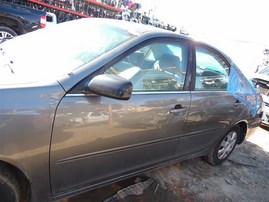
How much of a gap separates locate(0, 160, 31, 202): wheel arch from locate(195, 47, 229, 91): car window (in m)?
1.80

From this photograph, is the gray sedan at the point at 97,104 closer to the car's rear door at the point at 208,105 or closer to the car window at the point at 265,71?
the car's rear door at the point at 208,105

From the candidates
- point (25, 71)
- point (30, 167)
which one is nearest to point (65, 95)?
point (25, 71)

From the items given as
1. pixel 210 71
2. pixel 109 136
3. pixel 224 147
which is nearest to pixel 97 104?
pixel 109 136

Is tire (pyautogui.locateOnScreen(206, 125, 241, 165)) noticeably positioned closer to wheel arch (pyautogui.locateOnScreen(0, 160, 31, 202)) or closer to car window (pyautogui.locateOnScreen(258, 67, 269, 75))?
wheel arch (pyautogui.locateOnScreen(0, 160, 31, 202))

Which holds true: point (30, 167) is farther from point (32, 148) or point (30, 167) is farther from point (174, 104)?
point (174, 104)

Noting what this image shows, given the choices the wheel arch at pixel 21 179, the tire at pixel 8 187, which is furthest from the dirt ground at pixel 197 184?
the tire at pixel 8 187

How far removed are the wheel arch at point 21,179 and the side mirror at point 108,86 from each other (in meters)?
0.69

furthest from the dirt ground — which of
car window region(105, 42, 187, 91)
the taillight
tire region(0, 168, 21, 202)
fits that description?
the taillight

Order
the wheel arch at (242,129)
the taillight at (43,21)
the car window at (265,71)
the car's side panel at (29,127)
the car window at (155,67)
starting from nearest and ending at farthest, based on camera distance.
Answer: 1. the car's side panel at (29,127)
2. the car window at (155,67)
3. the wheel arch at (242,129)
4. the taillight at (43,21)
5. the car window at (265,71)

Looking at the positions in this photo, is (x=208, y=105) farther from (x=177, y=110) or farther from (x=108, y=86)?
(x=108, y=86)

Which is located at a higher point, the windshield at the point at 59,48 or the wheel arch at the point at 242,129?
the windshield at the point at 59,48

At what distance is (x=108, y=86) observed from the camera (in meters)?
1.83

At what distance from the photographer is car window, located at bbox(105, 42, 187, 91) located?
2246 millimetres

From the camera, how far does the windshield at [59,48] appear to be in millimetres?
1930
